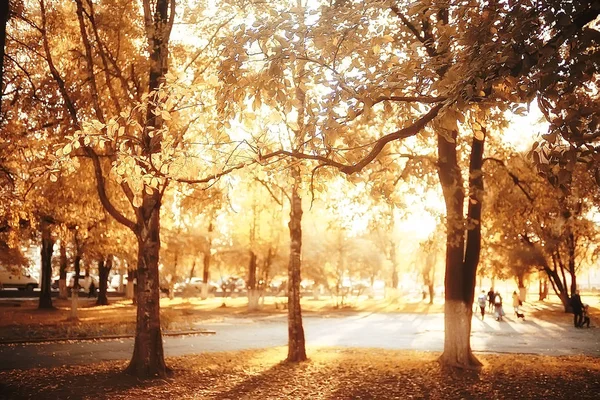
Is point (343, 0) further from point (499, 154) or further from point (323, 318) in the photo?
point (323, 318)

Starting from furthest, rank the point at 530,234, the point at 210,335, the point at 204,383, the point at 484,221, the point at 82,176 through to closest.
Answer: the point at 530,234 → the point at 210,335 → the point at 484,221 → the point at 82,176 → the point at 204,383

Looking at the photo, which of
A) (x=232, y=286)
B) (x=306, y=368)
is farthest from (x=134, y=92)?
(x=232, y=286)

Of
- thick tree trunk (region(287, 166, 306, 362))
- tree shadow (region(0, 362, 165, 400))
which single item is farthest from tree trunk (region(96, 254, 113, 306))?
thick tree trunk (region(287, 166, 306, 362))

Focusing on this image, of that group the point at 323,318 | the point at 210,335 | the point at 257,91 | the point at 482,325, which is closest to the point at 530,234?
the point at 482,325

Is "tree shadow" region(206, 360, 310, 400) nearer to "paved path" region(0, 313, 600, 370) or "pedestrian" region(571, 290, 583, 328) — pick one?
"paved path" region(0, 313, 600, 370)

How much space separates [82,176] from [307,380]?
8.01 m

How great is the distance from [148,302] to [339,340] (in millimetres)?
9985

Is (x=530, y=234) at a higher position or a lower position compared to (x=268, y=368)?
higher

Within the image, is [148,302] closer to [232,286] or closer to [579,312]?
[579,312]

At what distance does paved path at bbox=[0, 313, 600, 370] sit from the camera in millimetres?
14453

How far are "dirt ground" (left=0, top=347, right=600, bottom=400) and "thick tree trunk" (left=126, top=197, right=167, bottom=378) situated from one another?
1.31 ft

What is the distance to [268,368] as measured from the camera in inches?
479

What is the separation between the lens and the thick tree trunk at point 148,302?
434 inches

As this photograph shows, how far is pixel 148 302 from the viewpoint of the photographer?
11.1 metres
